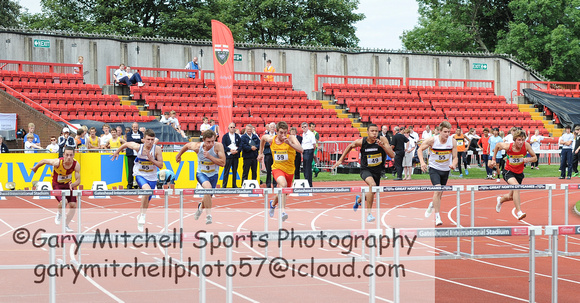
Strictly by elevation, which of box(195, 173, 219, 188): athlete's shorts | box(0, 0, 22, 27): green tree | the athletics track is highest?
box(0, 0, 22, 27): green tree

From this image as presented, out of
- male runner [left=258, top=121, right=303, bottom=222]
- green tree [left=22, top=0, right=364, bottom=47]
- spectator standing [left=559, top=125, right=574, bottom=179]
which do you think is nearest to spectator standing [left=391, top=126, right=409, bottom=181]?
spectator standing [left=559, top=125, right=574, bottom=179]

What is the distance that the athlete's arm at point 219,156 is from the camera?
13.3m

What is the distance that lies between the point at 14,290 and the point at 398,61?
35.4 metres

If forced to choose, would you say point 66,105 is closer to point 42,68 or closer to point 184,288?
point 42,68

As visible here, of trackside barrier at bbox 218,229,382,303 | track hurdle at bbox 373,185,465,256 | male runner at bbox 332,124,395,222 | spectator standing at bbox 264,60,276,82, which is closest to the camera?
trackside barrier at bbox 218,229,382,303

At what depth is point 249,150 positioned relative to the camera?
21125mm

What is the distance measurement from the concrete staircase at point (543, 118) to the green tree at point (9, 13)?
3886 cm

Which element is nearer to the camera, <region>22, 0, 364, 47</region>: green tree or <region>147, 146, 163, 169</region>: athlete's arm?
<region>147, 146, 163, 169</region>: athlete's arm

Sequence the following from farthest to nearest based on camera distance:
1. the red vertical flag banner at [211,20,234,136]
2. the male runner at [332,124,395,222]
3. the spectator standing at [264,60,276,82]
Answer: the spectator standing at [264,60,276,82] → the red vertical flag banner at [211,20,234,136] → the male runner at [332,124,395,222]

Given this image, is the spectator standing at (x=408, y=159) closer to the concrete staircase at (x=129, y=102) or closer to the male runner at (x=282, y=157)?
the concrete staircase at (x=129, y=102)

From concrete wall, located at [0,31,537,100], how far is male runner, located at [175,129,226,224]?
2287cm

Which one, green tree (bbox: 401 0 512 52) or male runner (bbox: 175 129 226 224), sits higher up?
green tree (bbox: 401 0 512 52)

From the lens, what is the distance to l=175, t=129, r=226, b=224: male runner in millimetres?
13391

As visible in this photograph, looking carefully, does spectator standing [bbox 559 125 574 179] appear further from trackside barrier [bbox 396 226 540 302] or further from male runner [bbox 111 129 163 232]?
trackside barrier [bbox 396 226 540 302]
